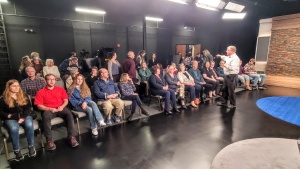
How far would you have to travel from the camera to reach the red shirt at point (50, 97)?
2.88m

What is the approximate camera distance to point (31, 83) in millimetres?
3379

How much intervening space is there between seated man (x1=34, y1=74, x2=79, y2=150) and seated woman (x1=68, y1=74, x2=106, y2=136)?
221mm

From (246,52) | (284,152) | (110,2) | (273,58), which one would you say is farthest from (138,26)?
(284,152)

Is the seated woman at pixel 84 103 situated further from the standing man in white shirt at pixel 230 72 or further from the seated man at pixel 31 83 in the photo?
the standing man in white shirt at pixel 230 72

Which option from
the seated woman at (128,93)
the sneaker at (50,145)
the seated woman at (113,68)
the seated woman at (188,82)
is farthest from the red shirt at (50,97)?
the seated woman at (188,82)

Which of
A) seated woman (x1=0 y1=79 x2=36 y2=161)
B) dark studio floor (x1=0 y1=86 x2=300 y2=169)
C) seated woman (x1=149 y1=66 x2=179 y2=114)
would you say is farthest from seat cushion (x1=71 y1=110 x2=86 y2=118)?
seated woman (x1=149 y1=66 x2=179 y2=114)

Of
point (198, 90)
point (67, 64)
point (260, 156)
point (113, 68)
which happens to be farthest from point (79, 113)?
point (198, 90)

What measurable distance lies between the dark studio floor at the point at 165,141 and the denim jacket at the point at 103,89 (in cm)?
66

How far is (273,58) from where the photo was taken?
8023 mm

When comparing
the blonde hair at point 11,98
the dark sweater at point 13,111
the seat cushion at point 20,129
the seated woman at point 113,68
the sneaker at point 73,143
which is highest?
the seated woman at point 113,68

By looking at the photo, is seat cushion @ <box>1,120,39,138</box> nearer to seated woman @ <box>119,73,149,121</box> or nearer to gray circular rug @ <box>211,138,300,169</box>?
seated woman @ <box>119,73,149,121</box>

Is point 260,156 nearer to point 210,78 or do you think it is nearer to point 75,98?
point 75,98

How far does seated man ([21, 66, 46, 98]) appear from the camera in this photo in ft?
10.9

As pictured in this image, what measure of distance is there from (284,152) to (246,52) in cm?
888
